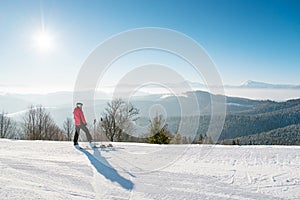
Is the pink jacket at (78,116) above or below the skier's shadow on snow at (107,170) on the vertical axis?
above

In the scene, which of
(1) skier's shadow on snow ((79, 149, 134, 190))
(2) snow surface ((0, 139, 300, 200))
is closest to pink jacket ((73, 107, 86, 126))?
(2) snow surface ((0, 139, 300, 200))

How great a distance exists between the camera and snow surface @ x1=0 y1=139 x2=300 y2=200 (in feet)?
13.4

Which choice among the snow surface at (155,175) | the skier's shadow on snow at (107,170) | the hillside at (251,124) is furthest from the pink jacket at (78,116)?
the hillside at (251,124)

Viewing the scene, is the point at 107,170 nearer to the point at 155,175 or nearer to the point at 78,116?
the point at 155,175

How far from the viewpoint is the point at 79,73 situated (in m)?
8.60

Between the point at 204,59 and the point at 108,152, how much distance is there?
18.0 ft

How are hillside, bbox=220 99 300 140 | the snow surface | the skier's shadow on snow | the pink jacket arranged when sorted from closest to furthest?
the snow surface, the skier's shadow on snow, the pink jacket, hillside, bbox=220 99 300 140

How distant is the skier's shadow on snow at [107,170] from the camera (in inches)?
182

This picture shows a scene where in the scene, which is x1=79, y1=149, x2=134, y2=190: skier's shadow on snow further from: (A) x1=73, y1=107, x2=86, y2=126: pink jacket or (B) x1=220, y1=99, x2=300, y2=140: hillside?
(B) x1=220, y1=99, x2=300, y2=140: hillside

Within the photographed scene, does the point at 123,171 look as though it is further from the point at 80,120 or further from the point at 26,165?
the point at 80,120

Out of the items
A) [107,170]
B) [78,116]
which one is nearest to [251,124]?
[78,116]

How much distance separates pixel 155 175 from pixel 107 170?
1.16 metres

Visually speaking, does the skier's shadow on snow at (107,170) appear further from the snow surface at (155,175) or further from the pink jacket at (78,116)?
the pink jacket at (78,116)

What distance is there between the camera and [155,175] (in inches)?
204
